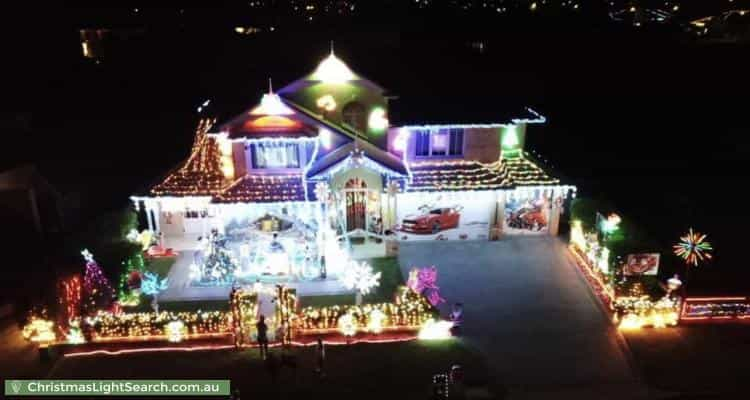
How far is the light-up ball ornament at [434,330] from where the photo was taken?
20656mm

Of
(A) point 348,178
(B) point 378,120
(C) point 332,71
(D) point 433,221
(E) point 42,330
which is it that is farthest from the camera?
(D) point 433,221

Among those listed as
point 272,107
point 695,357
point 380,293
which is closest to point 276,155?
point 272,107

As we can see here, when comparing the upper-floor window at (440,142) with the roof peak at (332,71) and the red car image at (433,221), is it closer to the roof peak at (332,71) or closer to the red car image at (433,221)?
the red car image at (433,221)

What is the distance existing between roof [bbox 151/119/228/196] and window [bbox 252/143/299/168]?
197cm

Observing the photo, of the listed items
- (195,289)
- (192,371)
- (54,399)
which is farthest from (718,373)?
(54,399)

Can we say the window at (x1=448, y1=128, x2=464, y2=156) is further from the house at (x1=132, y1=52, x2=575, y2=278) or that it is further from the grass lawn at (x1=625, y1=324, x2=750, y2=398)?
the grass lawn at (x1=625, y1=324, x2=750, y2=398)

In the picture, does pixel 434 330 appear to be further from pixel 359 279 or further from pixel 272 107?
pixel 272 107

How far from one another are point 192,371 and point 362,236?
10566 millimetres

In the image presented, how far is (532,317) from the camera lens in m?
22.2

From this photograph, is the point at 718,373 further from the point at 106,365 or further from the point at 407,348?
the point at 106,365

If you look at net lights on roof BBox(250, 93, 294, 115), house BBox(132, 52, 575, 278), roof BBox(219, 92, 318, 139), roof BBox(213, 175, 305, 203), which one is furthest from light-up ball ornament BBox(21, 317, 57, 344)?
net lights on roof BBox(250, 93, 294, 115)

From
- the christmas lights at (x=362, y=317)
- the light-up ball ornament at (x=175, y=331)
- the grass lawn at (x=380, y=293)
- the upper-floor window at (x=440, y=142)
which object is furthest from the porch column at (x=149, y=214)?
the upper-floor window at (x=440, y=142)

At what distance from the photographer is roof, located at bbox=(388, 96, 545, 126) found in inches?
1068

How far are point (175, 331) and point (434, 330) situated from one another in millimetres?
9410
